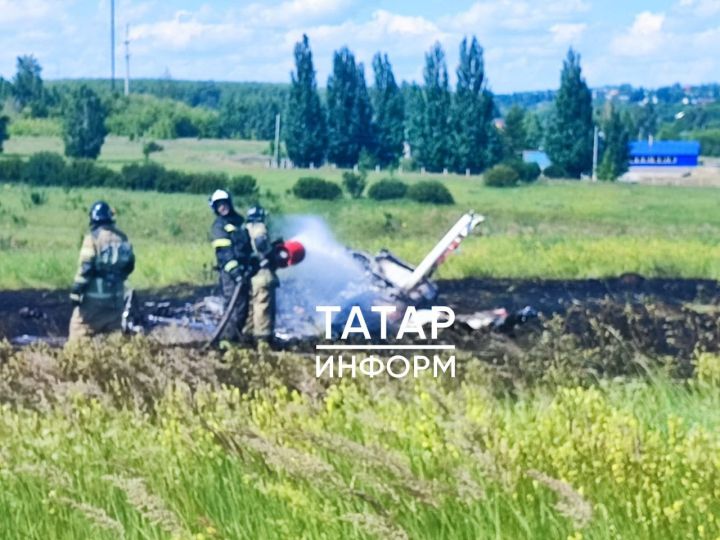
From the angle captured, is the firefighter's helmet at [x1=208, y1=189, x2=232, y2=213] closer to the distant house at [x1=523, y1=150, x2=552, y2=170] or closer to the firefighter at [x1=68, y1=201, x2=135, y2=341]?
the firefighter at [x1=68, y1=201, x2=135, y2=341]

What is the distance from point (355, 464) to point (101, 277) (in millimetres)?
4720

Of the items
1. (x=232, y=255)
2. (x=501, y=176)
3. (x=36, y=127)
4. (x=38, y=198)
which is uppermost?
(x=36, y=127)

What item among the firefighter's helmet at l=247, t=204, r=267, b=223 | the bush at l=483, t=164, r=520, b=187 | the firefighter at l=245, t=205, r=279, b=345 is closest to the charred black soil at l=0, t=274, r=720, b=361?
the firefighter at l=245, t=205, r=279, b=345

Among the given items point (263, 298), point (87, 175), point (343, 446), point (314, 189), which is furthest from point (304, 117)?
point (343, 446)

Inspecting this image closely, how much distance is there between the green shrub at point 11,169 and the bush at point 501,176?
3.13 meters

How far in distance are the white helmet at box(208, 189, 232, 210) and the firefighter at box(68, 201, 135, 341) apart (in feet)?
2.02

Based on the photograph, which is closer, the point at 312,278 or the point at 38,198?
the point at 312,278

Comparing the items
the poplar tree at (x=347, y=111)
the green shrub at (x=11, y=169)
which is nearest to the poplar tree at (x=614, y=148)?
the poplar tree at (x=347, y=111)

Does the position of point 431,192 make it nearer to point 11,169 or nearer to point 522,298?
point 522,298

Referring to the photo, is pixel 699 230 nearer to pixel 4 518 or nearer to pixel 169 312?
pixel 169 312

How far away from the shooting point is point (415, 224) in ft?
32.0

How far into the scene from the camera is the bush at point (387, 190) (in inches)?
372

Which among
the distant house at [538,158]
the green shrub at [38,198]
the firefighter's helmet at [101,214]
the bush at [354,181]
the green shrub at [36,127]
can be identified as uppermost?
the green shrub at [36,127]

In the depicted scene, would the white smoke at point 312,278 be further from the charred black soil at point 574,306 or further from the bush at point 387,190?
the charred black soil at point 574,306
